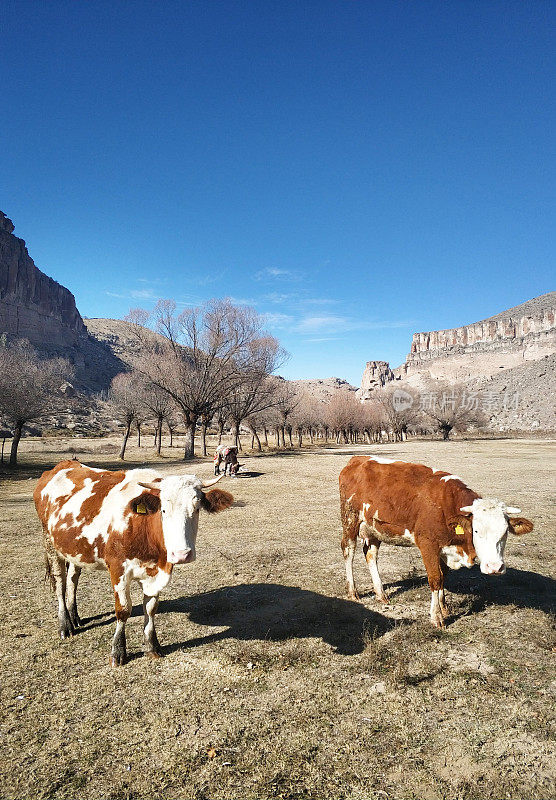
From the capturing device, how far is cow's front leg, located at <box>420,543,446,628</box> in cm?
544

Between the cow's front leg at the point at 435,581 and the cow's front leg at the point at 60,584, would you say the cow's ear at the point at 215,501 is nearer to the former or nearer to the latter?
the cow's front leg at the point at 60,584

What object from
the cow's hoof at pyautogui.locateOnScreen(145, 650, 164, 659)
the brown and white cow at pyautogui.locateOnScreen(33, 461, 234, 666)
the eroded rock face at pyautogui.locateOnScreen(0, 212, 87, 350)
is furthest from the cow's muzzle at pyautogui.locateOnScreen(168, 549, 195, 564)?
the eroded rock face at pyautogui.locateOnScreen(0, 212, 87, 350)

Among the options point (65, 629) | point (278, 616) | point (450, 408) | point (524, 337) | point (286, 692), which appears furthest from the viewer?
point (524, 337)

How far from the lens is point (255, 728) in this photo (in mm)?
3564

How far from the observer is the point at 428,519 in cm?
555

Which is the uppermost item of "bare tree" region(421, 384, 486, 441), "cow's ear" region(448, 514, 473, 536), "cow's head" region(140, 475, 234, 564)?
"bare tree" region(421, 384, 486, 441)

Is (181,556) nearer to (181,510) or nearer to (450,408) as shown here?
(181,510)

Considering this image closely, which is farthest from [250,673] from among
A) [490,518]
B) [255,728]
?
[490,518]

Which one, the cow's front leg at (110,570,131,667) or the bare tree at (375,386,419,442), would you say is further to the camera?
the bare tree at (375,386,419,442)

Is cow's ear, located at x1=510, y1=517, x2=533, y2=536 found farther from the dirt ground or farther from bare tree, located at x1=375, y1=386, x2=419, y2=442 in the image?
bare tree, located at x1=375, y1=386, x2=419, y2=442

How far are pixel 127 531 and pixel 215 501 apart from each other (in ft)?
3.70

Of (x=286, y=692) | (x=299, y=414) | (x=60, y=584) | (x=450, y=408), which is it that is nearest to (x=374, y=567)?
(x=286, y=692)

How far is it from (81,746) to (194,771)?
1.08 meters

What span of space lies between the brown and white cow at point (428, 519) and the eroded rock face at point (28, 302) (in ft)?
476
